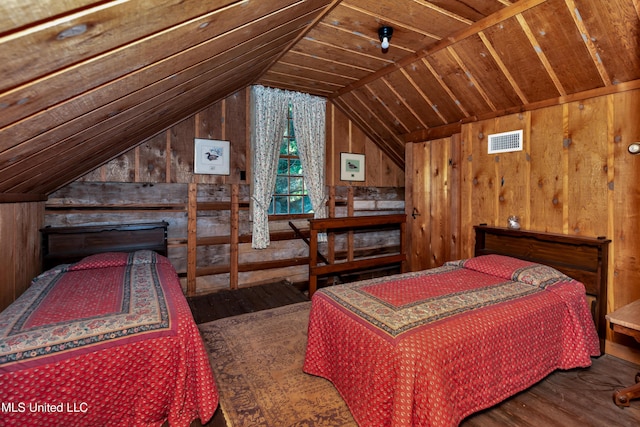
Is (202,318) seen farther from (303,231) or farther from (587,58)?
(587,58)

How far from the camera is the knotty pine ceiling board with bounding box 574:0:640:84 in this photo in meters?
2.03

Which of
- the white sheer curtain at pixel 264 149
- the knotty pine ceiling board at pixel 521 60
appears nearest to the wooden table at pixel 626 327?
the knotty pine ceiling board at pixel 521 60

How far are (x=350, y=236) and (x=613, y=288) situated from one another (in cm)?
318

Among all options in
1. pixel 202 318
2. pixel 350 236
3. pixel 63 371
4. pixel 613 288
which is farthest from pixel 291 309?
pixel 613 288

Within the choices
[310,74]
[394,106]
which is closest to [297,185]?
[310,74]

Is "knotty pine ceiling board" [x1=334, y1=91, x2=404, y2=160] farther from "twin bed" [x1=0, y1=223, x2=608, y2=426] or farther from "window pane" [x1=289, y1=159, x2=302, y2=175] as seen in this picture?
"twin bed" [x1=0, y1=223, x2=608, y2=426]

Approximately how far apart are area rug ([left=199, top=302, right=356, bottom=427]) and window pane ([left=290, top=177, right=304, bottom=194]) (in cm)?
205

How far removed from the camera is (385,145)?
16.5ft

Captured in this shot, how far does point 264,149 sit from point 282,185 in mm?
648

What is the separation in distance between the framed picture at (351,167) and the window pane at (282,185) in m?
0.88

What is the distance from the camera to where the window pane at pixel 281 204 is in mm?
4586

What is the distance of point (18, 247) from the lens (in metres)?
2.66

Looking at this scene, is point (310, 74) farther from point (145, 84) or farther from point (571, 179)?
point (571, 179)

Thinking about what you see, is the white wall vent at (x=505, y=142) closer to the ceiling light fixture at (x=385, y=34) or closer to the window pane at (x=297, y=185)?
the ceiling light fixture at (x=385, y=34)
